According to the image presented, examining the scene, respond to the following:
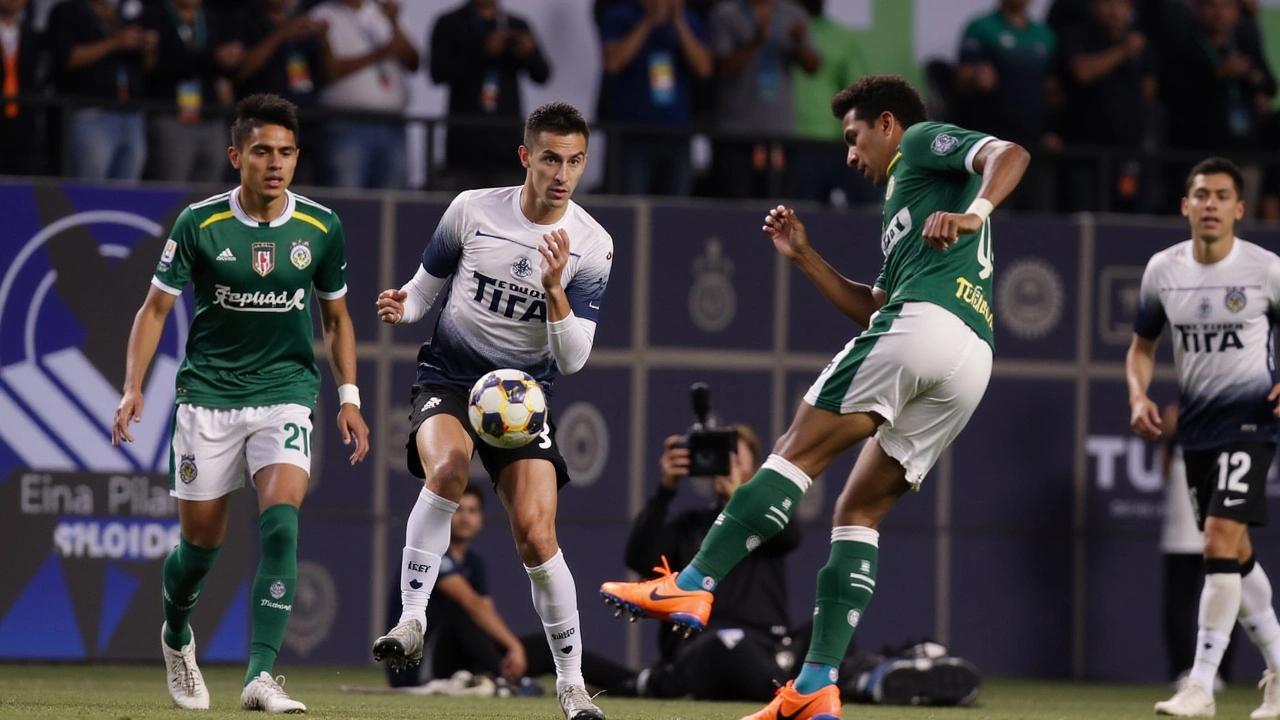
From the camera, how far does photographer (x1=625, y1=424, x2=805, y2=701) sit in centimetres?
961

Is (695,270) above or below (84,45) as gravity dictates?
below

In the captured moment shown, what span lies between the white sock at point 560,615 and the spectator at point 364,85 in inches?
230

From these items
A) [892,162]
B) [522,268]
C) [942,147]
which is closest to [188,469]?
[522,268]

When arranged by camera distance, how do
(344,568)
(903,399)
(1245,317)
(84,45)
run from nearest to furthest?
(903,399) < (1245,317) < (84,45) < (344,568)

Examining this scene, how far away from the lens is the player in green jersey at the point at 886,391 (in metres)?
6.24

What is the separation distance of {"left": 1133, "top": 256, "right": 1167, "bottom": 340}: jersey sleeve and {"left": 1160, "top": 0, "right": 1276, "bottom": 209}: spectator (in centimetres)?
471

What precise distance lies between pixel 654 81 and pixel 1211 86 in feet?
14.4

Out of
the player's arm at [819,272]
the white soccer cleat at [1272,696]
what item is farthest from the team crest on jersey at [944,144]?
the white soccer cleat at [1272,696]

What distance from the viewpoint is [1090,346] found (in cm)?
1370

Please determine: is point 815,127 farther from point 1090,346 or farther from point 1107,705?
point 1107,705

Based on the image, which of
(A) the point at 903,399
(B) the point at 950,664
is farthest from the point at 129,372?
(B) the point at 950,664

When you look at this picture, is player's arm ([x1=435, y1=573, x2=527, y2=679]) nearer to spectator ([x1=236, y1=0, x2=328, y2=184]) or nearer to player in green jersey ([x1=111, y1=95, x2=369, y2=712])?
A: player in green jersey ([x1=111, y1=95, x2=369, y2=712])

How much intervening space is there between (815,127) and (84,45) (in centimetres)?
507

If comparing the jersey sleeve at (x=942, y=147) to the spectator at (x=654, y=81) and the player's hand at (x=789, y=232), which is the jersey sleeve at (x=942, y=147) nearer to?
the player's hand at (x=789, y=232)
